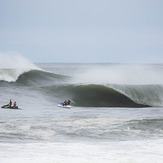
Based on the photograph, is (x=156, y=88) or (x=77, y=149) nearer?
(x=77, y=149)

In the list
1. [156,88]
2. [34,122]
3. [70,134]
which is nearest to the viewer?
[70,134]

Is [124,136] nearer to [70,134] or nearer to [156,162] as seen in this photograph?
[70,134]

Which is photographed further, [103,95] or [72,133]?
[103,95]

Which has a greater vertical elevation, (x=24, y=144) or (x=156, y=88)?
(x=156, y=88)

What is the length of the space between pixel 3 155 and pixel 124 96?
643 inches

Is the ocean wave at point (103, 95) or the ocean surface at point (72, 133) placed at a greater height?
the ocean wave at point (103, 95)

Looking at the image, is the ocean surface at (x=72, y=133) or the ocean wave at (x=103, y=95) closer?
the ocean surface at (x=72, y=133)

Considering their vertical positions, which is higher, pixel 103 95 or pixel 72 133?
pixel 103 95

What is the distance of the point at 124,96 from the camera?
76.1ft

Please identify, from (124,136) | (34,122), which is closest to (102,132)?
(124,136)

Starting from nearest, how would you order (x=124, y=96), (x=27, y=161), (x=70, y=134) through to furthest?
(x=27, y=161) → (x=70, y=134) → (x=124, y=96)

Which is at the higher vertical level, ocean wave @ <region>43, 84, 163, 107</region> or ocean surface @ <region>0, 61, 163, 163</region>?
ocean wave @ <region>43, 84, 163, 107</region>

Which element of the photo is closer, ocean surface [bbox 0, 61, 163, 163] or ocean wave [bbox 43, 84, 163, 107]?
ocean surface [bbox 0, 61, 163, 163]

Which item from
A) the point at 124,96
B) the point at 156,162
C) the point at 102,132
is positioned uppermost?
the point at 124,96
